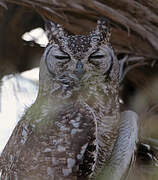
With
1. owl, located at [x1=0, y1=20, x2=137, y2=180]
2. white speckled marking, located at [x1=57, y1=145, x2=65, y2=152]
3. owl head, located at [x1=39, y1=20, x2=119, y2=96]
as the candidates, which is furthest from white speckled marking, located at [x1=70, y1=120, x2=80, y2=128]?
owl head, located at [x1=39, y1=20, x2=119, y2=96]

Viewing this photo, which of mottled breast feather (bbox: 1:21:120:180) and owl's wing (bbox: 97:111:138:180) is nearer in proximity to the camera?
mottled breast feather (bbox: 1:21:120:180)

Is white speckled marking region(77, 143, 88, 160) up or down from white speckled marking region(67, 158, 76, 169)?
up

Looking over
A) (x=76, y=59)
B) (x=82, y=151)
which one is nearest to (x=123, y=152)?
(x=82, y=151)

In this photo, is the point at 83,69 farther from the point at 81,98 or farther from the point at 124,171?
the point at 124,171

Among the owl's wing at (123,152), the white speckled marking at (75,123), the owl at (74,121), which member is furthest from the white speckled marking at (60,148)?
the owl's wing at (123,152)

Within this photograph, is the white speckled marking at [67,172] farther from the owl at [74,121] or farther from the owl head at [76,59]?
the owl head at [76,59]

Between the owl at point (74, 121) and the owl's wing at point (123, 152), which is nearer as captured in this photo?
the owl at point (74, 121)

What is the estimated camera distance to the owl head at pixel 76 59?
277 cm

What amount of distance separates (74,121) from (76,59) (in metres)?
0.31

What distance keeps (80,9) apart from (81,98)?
1.88 feet

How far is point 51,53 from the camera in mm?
2859

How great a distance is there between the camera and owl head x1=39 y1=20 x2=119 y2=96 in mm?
2766

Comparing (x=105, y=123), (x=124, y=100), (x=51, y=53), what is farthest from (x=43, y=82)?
(x=124, y=100)

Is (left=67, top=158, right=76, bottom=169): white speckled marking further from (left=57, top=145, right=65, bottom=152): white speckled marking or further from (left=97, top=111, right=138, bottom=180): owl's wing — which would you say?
(left=97, top=111, right=138, bottom=180): owl's wing
